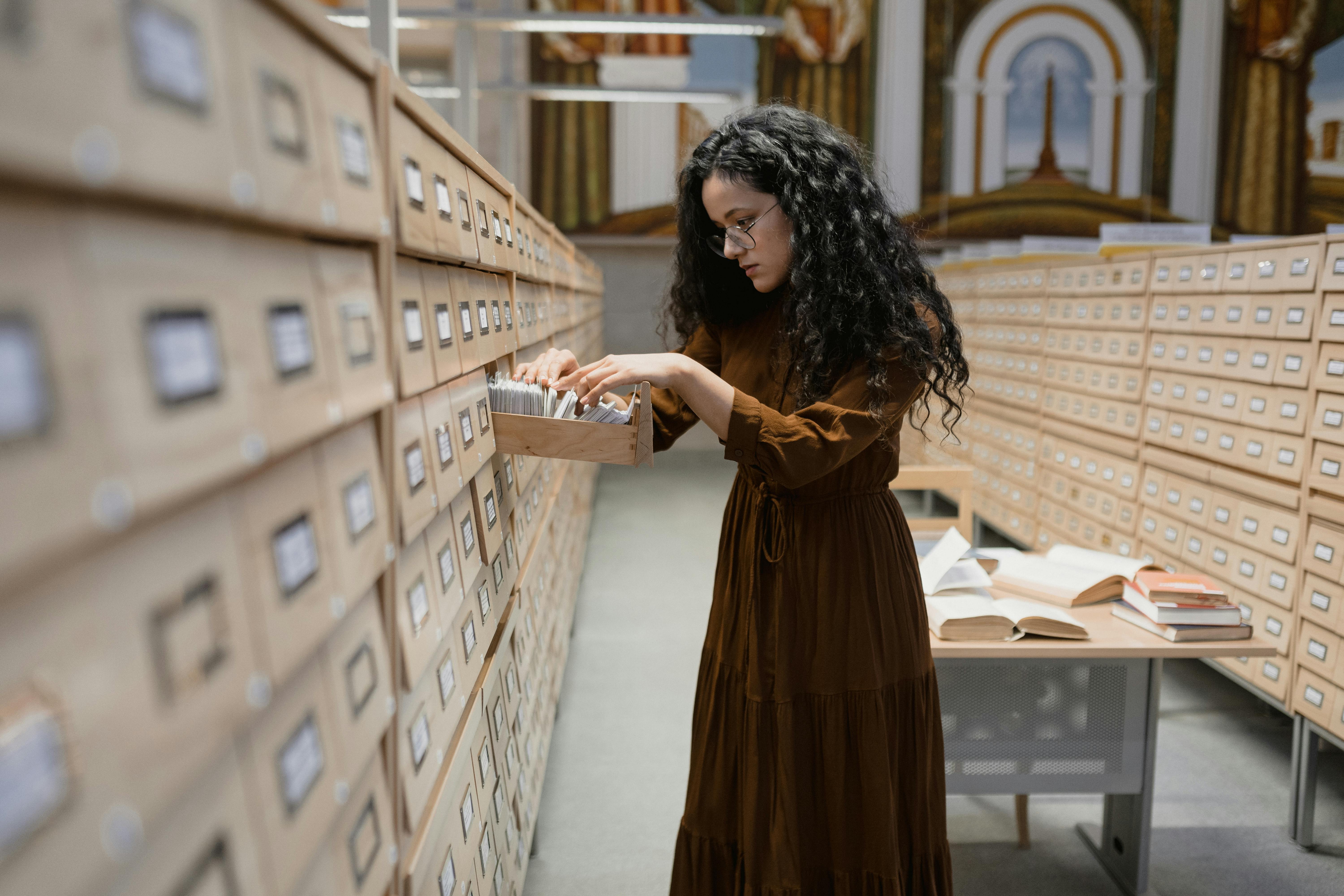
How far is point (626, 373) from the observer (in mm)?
1554

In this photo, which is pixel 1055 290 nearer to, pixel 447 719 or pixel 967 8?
pixel 447 719

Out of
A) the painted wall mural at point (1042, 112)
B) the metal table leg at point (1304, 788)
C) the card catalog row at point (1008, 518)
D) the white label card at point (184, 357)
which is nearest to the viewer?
the white label card at point (184, 357)

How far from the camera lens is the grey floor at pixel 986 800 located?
2678 millimetres

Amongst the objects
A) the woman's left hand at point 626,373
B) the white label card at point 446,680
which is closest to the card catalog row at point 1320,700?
the woman's left hand at point 626,373

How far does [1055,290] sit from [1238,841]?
138 inches

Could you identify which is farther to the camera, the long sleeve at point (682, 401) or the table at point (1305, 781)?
the table at point (1305, 781)

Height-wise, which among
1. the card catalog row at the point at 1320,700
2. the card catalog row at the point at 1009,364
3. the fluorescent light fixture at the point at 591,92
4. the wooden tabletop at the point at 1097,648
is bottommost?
the card catalog row at the point at 1320,700

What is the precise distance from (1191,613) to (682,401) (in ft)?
4.67

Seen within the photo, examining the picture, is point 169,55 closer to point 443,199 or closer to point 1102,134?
point 443,199

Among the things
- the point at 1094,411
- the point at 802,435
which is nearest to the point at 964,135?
the point at 1094,411

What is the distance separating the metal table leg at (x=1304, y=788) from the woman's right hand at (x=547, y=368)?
2.58 meters

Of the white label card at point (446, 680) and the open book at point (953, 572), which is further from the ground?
the white label card at point (446, 680)

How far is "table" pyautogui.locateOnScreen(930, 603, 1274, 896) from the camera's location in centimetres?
252

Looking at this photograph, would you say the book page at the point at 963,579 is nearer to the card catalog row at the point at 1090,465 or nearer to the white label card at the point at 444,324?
the white label card at the point at 444,324
